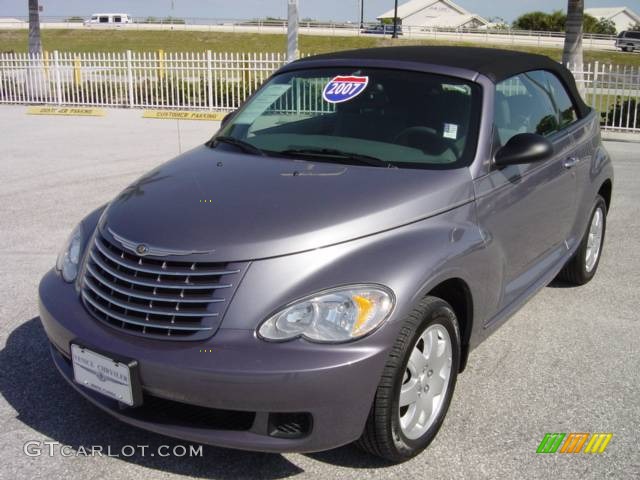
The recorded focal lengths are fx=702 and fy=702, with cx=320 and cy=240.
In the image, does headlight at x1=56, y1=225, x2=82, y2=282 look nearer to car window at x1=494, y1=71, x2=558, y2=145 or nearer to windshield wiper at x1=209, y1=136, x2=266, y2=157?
windshield wiper at x1=209, y1=136, x2=266, y2=157

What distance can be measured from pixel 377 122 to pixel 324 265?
1.33 m

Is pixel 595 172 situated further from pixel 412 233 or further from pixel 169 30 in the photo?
pixel 169 30

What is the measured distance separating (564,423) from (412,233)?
126cm

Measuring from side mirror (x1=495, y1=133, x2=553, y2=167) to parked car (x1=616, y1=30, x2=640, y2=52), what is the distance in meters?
54.4

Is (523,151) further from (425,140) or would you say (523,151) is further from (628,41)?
(628,41)

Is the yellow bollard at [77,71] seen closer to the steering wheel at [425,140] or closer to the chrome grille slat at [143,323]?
the steering wheel at [425,140]

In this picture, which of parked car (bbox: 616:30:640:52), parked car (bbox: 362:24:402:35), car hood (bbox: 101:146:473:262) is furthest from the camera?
parked car (bbox: 362:24:402:35)

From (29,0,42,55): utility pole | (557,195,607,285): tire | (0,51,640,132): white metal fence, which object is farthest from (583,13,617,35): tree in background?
(557,195,607,285): tire

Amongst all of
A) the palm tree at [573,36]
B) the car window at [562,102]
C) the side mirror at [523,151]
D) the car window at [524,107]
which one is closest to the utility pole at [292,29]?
the palm tree at [573,36]

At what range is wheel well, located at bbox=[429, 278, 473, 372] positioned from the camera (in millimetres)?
3176

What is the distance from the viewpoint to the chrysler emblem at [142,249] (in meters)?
2.87

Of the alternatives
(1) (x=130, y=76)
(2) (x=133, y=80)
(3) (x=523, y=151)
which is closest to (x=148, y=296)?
(3) (x=523, y=151)

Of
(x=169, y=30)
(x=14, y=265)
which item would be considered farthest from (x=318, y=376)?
(x=169, y=30)

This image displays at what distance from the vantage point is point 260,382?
8.33ft
